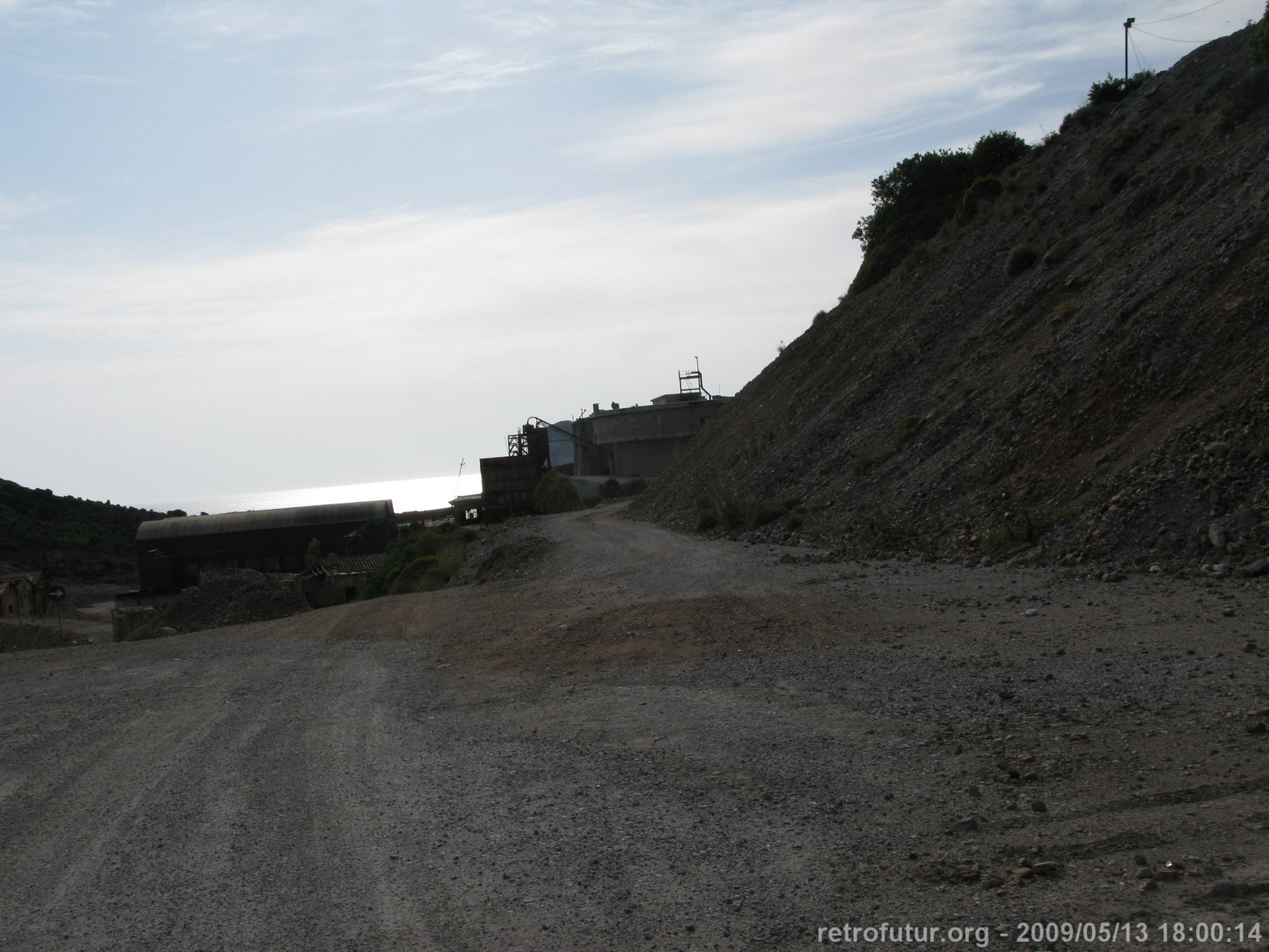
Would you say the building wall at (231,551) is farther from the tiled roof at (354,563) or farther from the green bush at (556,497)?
the green bush at (556,497)

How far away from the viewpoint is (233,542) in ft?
196

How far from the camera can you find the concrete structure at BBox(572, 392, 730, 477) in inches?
2682

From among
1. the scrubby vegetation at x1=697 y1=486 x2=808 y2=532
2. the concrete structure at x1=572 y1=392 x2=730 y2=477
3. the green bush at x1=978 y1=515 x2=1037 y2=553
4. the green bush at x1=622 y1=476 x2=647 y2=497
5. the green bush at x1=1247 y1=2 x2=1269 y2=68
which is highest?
the green bush at x1=1247 y1=2 x2=1269 y2=68

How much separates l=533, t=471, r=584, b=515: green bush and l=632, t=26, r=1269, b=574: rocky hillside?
1503 centimetres

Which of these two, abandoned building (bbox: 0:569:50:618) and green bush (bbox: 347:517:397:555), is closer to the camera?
abandoned building (bbox: 0:569:50:618)

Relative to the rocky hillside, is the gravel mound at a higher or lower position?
lower

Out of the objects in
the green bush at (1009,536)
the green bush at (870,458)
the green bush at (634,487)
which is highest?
the green bush at (634,487)

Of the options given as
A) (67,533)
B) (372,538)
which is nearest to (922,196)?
(372,538)

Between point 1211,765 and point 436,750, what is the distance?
5.40 m

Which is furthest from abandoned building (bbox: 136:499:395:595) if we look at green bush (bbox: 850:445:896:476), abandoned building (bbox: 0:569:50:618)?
green bush (bbox: 850:445:896:476)

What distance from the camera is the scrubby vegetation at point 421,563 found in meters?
30.9

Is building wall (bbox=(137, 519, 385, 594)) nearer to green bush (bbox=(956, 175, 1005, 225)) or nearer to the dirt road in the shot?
green bush (bbox=(956, 175, 1005, 225))

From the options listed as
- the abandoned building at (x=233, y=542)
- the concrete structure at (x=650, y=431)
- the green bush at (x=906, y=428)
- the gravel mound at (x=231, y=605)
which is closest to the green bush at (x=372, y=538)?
the abandoned building at (x=233, y=542)

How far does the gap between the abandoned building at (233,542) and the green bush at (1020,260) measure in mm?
41316
